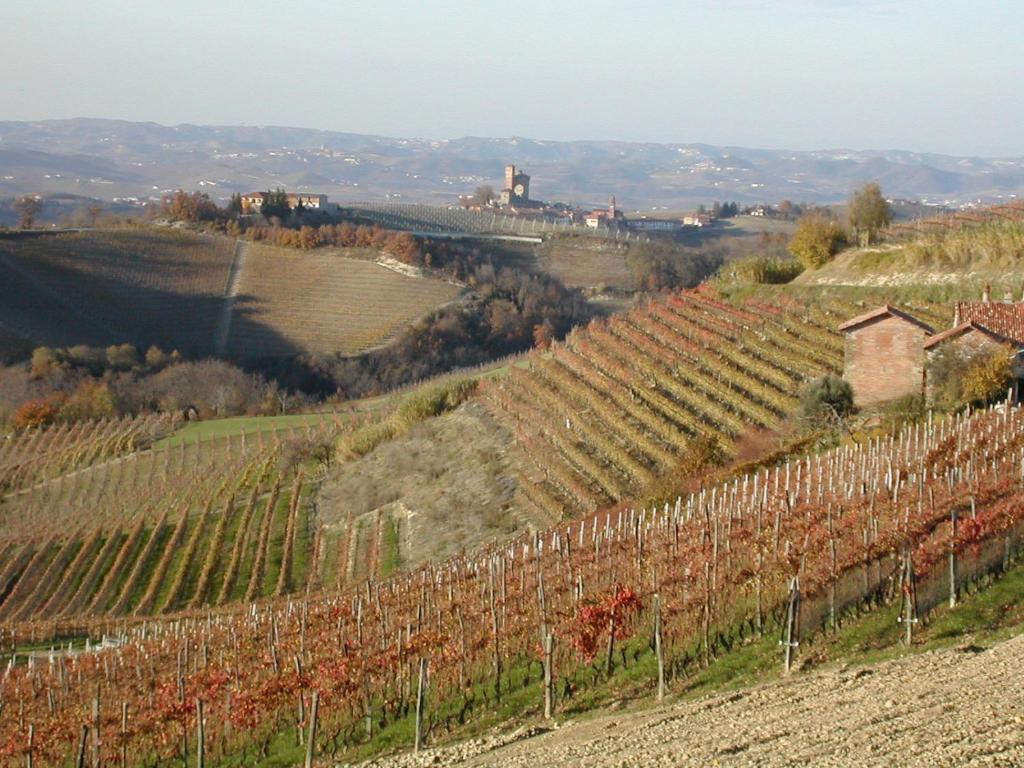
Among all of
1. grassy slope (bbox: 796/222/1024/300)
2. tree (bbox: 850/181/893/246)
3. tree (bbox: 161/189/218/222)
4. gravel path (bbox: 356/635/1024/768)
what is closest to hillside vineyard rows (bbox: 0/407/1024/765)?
gravel path (bbox: 356/635/1024/768)

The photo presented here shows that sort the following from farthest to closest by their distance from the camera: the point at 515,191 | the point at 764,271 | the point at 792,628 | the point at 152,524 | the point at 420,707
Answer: the point at 515,191, the point at 764,271, the point at 152,524, the point at 792,628, the point at 420,707

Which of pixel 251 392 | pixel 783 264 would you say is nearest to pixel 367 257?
pixel 251 392

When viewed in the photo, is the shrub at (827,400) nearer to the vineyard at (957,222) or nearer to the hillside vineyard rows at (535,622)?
the hillside vineyard rows at (535,622)

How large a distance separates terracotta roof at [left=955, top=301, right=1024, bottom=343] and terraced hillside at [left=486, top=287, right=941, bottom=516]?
273 cm

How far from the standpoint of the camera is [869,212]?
38438 mm

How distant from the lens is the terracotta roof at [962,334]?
2177 centimetres

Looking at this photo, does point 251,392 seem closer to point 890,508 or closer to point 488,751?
point 890,508

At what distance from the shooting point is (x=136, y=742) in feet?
43.2

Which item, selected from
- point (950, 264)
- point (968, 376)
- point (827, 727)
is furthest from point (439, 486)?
point (827, 727)

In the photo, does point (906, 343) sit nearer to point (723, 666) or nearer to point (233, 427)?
point (723, 666)

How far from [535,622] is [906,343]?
12.0 meters

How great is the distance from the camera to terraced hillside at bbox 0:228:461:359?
2329 inches

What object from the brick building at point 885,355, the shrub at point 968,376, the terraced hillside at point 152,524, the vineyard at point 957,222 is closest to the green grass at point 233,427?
the terraced hillside at point 152,524

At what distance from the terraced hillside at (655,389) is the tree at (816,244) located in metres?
3.71
